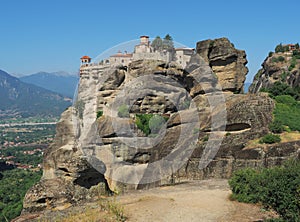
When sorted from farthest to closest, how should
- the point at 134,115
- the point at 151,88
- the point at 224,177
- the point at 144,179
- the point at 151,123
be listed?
the point at 151,88, the point at 134,115, the point at 151,123, the point at 144,179, the point at 224,177

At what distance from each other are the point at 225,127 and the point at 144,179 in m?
4.95

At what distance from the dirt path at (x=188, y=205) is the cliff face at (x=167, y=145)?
94.1 inches

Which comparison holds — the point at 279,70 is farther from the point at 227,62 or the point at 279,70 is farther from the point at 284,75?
the point at 227,62

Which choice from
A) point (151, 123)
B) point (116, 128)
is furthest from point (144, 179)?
point (151, 123)

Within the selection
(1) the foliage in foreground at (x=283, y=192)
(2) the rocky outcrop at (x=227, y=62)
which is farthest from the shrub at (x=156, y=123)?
(1) the foliage in foreground at (x=283, y=192)

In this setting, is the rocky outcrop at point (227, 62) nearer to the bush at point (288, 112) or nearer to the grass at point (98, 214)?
the bush at point (288, 112)

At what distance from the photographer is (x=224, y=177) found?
58.0ft

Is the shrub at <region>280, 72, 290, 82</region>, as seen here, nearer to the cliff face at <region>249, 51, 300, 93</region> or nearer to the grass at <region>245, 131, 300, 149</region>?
the cliff face at <region>249, 51, 300, 93</region>

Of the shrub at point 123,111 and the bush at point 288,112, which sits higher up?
the bush at point 288,112

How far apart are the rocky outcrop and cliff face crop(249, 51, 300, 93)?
15584 mm

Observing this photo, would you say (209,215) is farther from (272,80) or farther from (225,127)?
(272,80)

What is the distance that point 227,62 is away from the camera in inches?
1191

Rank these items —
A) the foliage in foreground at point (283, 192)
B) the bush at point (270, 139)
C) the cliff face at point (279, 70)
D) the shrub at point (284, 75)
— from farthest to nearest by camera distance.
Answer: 1. the shrub at point (284, 75)
2. the cliff face at point (279, 70)
3. the bush at point (270, 139)
4. the foliage in foreground at point (283, 192)

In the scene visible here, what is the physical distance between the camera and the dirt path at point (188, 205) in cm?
1177
